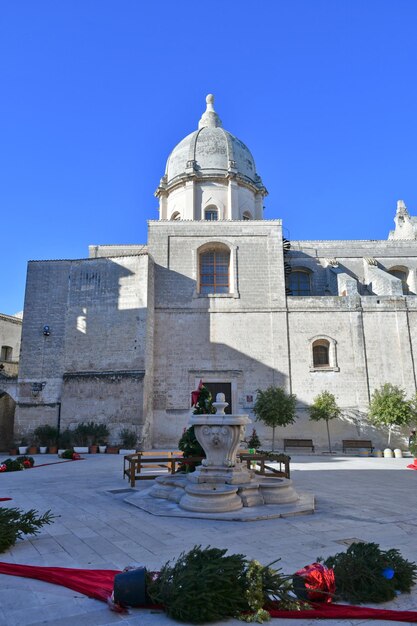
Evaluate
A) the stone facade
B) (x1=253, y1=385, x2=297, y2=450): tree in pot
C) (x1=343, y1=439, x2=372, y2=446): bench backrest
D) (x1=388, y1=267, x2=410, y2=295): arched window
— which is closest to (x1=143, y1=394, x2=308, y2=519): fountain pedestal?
(x1=253, y1=385, x2=297, y2=450): tree in pot

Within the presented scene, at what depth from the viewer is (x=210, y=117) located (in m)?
28.2

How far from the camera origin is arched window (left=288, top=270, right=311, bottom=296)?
24766 mm

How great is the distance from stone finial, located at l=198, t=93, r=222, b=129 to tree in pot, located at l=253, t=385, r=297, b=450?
1761 centimetres

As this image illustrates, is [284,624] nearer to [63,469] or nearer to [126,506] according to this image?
[126,506]

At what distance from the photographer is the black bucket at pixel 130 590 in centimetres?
332

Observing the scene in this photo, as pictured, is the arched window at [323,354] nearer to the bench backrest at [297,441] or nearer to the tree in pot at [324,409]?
the tree in pot at [324,409]

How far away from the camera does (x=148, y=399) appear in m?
18.8

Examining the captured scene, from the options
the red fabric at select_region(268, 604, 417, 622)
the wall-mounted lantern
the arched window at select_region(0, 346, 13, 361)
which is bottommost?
the red fabric at select_region(268, 604, 417, 622)

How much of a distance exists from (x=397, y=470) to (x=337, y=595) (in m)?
10.8

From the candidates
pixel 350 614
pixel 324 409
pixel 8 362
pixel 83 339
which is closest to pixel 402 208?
pixel 324 409

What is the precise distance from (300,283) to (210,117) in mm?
12226

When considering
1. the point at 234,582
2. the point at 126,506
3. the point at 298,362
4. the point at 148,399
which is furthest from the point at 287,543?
the point at 298,362

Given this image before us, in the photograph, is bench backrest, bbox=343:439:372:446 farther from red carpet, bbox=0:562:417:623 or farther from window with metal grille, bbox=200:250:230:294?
red carpet, bbox=0:562:417:623

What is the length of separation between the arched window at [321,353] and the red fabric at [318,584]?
17706 mm
